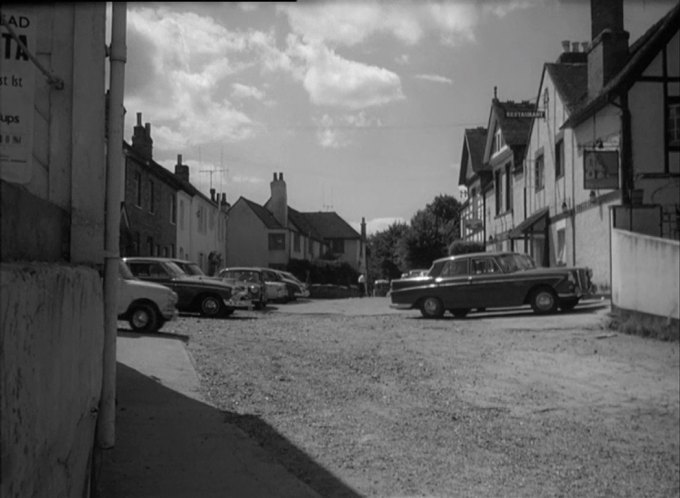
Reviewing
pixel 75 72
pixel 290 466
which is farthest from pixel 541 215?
pixel 75 72

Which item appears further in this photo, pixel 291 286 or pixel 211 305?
pixel 291 286

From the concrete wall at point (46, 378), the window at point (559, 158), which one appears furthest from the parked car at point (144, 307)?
the window at point (559, 158)

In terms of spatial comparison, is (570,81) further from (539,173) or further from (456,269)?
(456,269)

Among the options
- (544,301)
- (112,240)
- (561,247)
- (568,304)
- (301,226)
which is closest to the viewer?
(112,240)

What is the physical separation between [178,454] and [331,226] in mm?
78887

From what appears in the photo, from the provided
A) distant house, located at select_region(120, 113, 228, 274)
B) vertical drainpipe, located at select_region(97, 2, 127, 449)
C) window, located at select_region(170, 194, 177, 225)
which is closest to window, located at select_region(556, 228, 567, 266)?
distant house, located at select_region(120, 113, 228, 274)

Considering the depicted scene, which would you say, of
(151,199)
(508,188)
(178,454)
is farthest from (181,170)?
(178,454)

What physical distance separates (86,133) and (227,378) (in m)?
6.05

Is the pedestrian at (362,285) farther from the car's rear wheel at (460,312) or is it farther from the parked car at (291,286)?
the car's rear wheel at (460,312)

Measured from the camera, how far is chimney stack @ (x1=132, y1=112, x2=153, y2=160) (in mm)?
33125

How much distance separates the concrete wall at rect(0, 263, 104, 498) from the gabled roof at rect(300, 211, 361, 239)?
78.9 m

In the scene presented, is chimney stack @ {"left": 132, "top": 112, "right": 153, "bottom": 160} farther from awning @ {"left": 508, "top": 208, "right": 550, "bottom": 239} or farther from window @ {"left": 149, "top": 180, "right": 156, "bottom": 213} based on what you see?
awning @ {"left": 508, "top": 208, "right": 550, "bottom": 239}

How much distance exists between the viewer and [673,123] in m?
22.1

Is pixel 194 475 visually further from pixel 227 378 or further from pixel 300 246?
pixel 300 246
